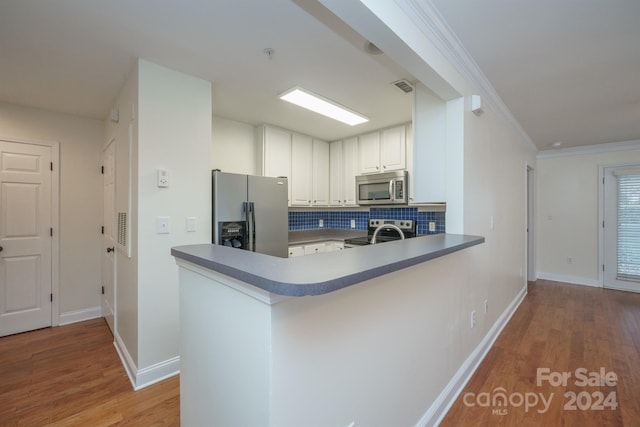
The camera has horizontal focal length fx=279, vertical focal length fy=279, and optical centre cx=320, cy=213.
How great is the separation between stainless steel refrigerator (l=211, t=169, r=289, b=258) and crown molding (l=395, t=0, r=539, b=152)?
70.7 inches

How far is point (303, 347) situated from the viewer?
3.00 ft

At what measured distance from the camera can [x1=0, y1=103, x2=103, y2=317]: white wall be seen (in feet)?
10.4

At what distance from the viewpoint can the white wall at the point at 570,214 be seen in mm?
4613

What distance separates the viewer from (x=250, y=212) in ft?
8.76

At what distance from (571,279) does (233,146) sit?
236 inches

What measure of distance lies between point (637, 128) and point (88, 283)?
7.21 m

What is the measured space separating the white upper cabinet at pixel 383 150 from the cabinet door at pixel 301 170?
0.75 meters

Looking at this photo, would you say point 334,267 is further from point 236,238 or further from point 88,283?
point 88,283

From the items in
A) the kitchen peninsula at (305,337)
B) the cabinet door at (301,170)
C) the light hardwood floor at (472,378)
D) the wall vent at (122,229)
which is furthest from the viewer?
the cabinet door at (301,170)

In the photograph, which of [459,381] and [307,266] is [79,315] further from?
[459,381]

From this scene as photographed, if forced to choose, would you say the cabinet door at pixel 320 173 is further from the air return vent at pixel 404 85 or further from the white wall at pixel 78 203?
the white wall at pixel 78 203

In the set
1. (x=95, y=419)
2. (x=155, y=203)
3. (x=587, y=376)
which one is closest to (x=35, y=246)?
(x=155, y=203)

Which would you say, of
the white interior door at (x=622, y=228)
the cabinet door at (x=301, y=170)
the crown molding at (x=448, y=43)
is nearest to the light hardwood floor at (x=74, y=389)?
the cabinet door at (x=301, y=170)

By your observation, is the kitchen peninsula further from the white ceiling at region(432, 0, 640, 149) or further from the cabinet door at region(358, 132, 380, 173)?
the cabinet door at region(358, 132, 380, 173)
